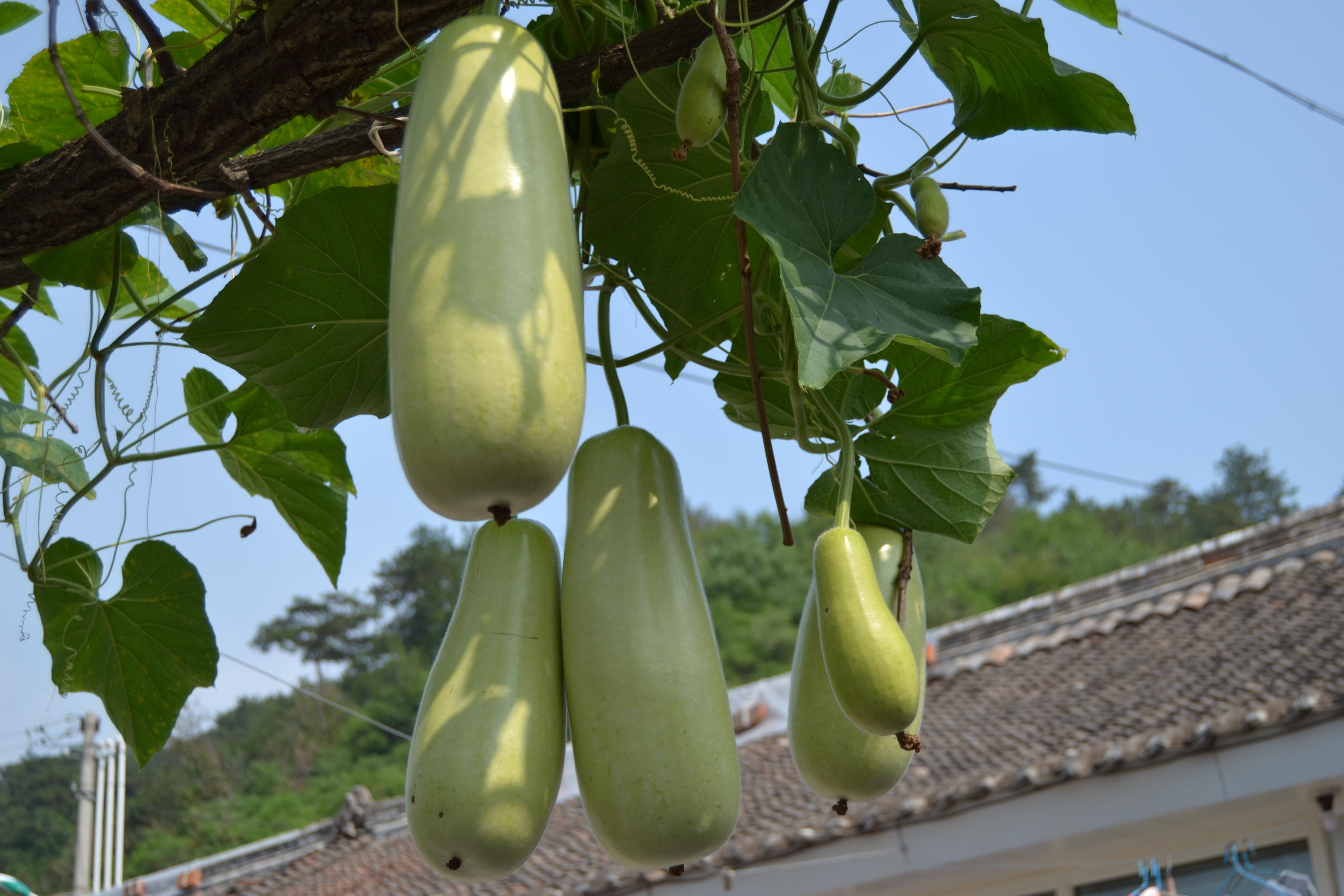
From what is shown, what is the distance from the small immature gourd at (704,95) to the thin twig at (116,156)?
0.33 m

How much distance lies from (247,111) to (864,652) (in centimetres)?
48

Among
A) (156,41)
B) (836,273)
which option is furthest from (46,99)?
(836,273)

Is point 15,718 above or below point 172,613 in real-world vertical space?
above

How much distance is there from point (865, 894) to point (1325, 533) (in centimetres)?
328

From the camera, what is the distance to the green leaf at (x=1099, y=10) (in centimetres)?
76

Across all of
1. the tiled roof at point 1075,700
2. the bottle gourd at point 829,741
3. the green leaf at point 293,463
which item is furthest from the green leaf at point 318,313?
the tiled roof at point 1075,700

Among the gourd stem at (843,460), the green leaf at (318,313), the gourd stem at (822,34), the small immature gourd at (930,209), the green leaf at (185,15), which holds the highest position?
the green leaf at (185,15)

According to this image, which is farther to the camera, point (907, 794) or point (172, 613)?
point (907, 794)

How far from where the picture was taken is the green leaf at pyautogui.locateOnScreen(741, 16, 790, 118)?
2.74 ft

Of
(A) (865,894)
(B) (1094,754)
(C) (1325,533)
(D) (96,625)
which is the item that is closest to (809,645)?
(D) (96,625)

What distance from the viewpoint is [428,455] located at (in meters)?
0.42

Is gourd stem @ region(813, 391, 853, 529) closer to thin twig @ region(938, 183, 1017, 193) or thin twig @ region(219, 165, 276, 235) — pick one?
thin twig @ region(938, 183, 1017, 193)

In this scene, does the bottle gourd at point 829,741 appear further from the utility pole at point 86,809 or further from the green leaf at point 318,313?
the utility pole at point 86,809

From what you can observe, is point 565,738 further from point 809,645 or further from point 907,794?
point 907,794
